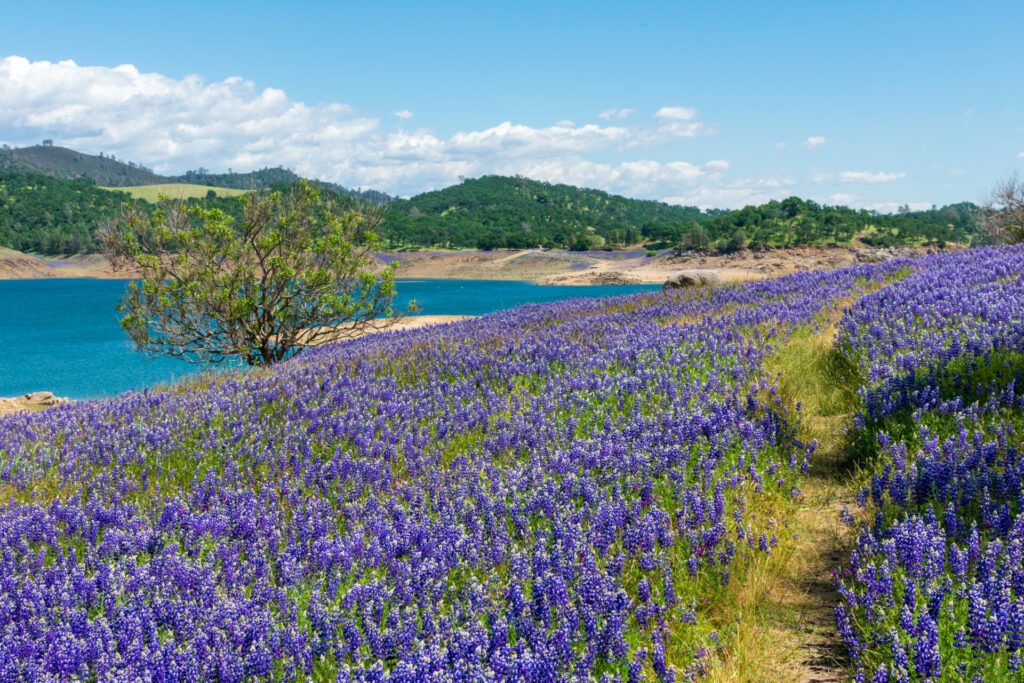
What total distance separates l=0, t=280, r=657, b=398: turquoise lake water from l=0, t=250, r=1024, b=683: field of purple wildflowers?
5946 millimetres

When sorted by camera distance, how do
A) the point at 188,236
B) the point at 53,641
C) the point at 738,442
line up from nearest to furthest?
1. the point at 53,641
2. the point at 738,442
3. the point at 188,236

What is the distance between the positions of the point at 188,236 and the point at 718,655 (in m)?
20.0

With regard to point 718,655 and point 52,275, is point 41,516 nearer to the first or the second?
point 718,655

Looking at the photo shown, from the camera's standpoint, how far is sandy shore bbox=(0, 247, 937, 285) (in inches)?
3784

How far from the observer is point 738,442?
6.19m

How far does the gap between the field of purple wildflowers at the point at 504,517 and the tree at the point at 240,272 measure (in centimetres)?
1179

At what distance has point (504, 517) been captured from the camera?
4.89m

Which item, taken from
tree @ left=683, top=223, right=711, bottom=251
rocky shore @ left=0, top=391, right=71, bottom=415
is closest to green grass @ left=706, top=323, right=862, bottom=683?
rocky shore @ left=0, top=391, right=71, bottom=415

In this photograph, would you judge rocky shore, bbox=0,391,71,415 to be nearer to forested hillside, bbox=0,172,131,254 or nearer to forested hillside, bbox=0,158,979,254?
forested hillside, bbox=0,158,979,254

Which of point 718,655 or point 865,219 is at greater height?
point 865,219

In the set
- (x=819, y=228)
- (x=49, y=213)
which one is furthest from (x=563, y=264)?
(x=49, y=213)

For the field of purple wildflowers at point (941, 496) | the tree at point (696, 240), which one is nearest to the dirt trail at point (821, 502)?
the field of purple wildflowers at point (941, 496)

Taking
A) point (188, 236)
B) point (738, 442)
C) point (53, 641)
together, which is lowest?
point (53, 641)

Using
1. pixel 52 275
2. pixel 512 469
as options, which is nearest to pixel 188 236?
pixel 512 469
